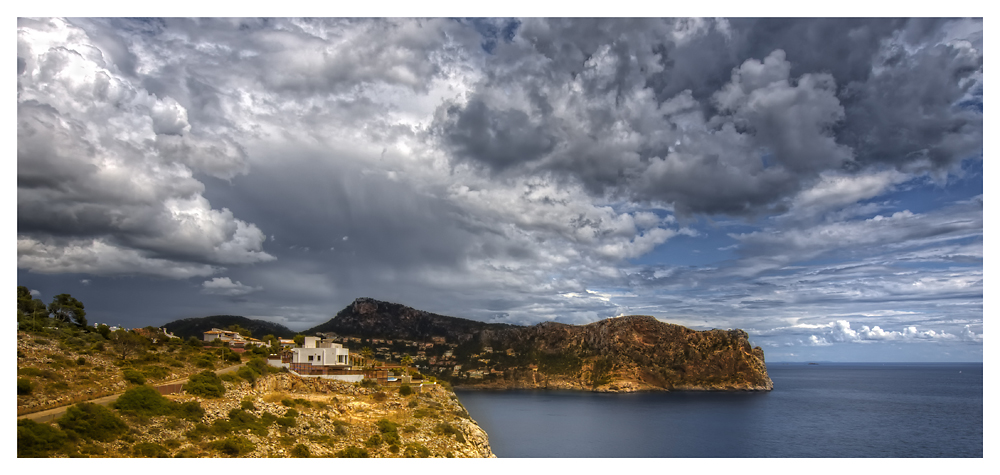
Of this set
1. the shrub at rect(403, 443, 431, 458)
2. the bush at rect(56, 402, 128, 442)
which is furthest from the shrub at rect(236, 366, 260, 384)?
the shrub at rect(403, 443, 431, 458)

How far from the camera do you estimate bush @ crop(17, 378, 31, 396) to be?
2062cm

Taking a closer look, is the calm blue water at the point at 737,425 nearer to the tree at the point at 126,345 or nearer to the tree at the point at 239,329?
the tree at the point at 126,345

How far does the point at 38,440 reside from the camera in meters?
15.6

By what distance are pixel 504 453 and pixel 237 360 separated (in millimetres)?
23971

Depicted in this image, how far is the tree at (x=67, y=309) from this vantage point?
42287mm

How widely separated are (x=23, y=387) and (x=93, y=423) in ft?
24.1

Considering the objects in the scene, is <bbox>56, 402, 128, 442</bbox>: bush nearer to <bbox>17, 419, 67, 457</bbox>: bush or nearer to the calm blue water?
<bbox>17, 419, 67, 457</bbox>: bush

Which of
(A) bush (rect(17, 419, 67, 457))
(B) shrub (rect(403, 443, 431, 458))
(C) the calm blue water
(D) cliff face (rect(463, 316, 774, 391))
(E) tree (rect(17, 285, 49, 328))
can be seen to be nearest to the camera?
(A) bush (rect(17, 419, 67, 457))

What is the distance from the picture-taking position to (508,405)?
8175 cm

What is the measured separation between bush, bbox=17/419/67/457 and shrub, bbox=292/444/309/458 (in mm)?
7172

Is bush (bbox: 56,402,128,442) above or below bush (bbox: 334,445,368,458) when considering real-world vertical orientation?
above

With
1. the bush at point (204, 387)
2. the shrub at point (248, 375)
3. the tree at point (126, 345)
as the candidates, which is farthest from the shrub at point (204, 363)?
the bush at point (204, 387)

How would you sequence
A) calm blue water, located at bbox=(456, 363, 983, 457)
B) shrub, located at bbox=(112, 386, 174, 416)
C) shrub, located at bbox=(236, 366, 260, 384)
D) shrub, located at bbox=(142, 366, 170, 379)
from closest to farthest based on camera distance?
shrub, located at bbox=(112, 386, 174, 416)
shrub, located at bbox=(142, 366, 170, 379)
shrub, located at bbox=(236, 366, 260, 384)
calm blue water, located at bbox=(456, 363, 983, 457)
